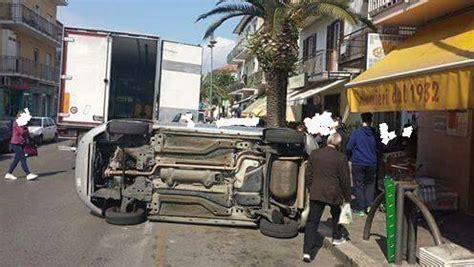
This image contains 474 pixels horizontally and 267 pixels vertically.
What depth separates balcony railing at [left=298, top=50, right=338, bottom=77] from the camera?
25.3 m

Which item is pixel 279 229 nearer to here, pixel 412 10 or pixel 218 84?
pixel 412 10

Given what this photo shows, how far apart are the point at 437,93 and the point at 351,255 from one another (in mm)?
2311

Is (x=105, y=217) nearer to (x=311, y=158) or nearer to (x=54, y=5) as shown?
(x=311, y=158)

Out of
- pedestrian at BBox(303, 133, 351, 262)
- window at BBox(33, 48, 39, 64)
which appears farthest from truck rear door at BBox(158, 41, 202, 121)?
window at BBox(33, 48, 39, 64)

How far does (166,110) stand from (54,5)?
1561 inches

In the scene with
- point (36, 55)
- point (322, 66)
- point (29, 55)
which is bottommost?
point (322, 66)

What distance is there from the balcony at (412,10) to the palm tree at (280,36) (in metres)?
5.04

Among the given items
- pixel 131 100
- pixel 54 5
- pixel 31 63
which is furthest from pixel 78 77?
pixel 54 5

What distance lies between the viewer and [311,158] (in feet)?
23.4

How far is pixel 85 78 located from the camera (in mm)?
14562

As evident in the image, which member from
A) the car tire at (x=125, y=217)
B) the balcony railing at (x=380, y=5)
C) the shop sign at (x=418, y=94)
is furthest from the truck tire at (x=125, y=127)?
the balcony railing at (x=380, y=5)

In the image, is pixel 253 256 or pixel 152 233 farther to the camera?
pixel 152 233

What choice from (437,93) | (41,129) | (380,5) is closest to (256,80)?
(41,129)

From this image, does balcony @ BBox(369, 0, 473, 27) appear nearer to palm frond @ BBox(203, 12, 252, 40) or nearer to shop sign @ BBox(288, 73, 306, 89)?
palm frond @ BBox(203, 12, 252, 40)
